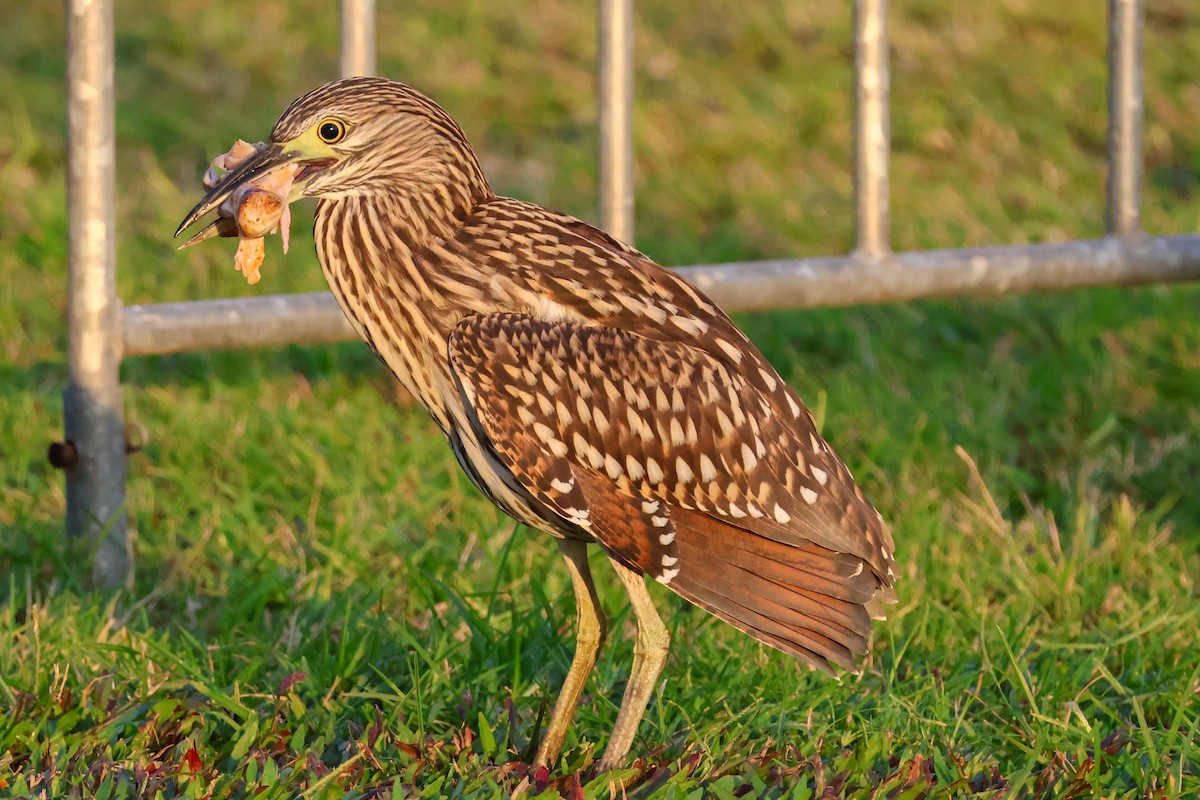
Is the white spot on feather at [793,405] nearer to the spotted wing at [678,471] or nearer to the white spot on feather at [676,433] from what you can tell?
the spotted wing at [678,471]

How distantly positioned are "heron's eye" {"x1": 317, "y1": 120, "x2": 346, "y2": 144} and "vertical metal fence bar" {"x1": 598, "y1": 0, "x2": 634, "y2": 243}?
1.36 m

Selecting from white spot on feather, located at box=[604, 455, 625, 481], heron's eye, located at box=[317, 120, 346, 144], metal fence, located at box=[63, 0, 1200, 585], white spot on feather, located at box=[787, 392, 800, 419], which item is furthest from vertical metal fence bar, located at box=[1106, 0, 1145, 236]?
heron's eye, located at box=[317, 120, 346, 144]

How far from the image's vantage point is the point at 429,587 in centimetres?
433

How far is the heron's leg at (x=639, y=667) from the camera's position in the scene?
3.48m

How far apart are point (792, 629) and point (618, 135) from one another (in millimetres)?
1756

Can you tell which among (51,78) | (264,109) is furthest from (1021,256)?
(51,78)

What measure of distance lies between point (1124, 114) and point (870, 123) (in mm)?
824

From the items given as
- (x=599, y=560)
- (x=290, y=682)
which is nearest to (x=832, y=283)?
(x=599, y=560)

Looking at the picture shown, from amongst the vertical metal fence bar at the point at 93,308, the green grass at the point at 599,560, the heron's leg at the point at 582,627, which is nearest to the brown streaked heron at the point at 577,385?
the heron's leg at the point at 582,627

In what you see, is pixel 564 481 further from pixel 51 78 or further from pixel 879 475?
pixel 51 78

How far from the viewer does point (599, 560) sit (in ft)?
15.3

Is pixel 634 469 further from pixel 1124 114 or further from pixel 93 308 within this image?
pixel 1124 114

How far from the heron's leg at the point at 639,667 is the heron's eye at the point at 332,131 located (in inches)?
40.8

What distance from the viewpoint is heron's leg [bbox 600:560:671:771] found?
3.48 metres
